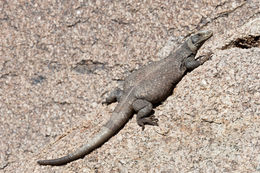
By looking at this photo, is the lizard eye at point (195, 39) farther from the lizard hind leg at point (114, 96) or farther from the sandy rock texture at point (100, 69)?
the lizard hind leg at point (114, 96)

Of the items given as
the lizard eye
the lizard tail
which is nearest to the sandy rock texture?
the lizard tail

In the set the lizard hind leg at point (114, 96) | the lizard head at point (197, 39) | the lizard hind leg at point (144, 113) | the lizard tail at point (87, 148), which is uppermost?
the lizard head at point (197, 39)

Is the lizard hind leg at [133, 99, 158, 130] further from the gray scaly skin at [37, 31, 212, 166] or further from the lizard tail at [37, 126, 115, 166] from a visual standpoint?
the lizard tail at [37, 126, 115, 166]

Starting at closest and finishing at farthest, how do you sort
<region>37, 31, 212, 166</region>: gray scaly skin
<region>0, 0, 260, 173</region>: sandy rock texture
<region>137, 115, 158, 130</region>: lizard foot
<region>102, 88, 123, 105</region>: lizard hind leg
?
<region>0, 0, 260, 173</region>: sandy rock texture, <region>137, 115, 158, 130</region>: lizard foot, <region>37, 31, 212, 166</region>: gray scaly skin, <region>102, 88, 123, 105</region>: lizard hind leg

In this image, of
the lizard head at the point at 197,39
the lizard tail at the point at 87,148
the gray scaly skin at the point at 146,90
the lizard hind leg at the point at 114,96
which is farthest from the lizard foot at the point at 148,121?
the lizard head at the point at 197,39

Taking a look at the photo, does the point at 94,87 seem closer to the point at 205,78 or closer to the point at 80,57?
the point at 80,57

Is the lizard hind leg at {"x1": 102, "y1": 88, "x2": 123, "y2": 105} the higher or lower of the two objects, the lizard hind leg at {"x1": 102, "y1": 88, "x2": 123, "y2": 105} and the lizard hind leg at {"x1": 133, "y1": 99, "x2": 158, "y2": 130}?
the lower
